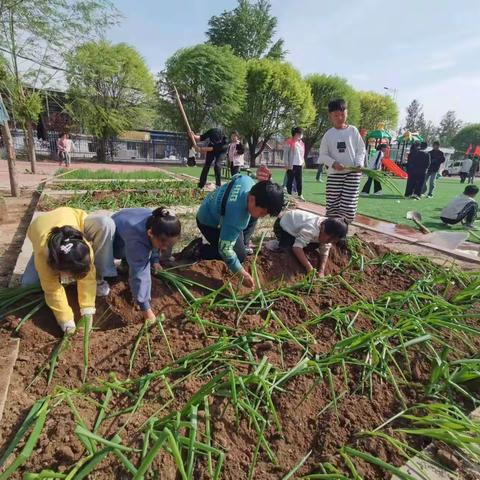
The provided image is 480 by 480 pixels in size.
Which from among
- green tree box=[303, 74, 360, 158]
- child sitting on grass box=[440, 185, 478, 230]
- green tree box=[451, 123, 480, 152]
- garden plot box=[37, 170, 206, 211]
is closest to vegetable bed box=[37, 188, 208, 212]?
garden plot box=[37, 170, 206, 211]

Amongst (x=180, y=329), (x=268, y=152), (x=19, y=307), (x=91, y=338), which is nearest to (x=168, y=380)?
(x=180, y=329)

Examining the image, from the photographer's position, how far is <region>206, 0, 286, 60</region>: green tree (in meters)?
42.5

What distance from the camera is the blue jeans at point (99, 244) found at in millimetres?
2635

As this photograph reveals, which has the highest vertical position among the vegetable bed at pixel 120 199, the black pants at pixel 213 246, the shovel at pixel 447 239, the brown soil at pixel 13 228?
the black pants at pixel 213 246

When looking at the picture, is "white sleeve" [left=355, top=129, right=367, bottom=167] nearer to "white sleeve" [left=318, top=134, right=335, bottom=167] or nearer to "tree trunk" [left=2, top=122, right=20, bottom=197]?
"white sleeve" [left=318, top=134, right=335, bottom=167]

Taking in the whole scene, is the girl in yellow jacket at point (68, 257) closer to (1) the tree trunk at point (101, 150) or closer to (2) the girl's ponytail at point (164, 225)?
(2) the girl's ponytail at point (164, 225)

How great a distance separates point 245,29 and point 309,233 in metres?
46.0

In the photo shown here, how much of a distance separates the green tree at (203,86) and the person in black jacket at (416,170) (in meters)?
20.7

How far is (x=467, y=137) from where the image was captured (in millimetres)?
70438

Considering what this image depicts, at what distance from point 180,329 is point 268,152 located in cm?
4291

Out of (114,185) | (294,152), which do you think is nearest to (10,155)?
(114,185)

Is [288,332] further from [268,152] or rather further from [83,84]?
[268,152]

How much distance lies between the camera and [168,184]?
30.6 feet

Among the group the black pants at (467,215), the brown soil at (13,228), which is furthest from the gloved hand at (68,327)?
the black pants at (467,215)
